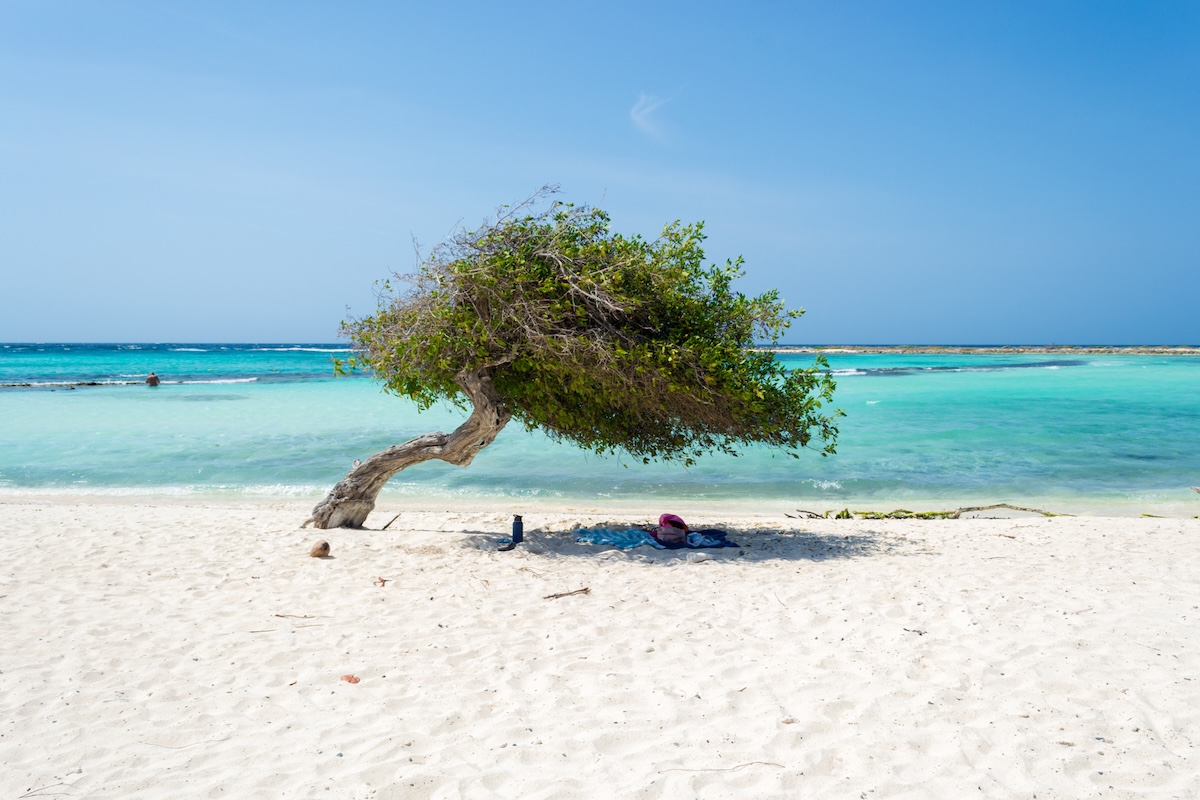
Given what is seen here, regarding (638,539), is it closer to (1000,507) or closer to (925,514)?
(925,514)

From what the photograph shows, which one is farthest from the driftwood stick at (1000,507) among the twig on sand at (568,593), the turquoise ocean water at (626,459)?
the twig on sand at (568,593)

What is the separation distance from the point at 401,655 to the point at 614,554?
142 inches

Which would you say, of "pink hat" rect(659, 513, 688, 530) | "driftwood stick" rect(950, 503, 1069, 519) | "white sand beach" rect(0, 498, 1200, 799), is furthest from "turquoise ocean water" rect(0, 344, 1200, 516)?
"white sand beach" rect(0, 498, 1200, 799)

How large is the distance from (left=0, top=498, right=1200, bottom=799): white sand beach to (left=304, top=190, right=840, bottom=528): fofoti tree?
1.68 m

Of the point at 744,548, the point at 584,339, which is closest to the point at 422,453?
the point at 584,339

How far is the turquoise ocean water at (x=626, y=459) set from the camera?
45.6ft

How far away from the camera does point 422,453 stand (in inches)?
367

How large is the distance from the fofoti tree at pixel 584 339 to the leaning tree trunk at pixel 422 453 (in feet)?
0.09

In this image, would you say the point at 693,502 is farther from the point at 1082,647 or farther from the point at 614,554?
the point at 1082,647

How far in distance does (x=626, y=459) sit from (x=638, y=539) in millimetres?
9138

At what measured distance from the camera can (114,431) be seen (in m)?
21.2

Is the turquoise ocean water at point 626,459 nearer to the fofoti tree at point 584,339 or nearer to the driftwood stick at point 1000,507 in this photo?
the driftwood stick at point 1000,507

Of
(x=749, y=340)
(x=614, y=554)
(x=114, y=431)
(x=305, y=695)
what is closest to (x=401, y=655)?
(x=305, y=695)

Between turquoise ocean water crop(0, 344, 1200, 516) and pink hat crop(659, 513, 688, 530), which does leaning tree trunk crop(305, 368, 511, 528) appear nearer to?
pink hat crop(659, 513, 688, 530)
